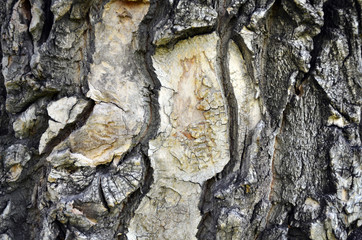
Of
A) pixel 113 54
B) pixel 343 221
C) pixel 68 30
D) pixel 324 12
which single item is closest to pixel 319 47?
pixel 324 12

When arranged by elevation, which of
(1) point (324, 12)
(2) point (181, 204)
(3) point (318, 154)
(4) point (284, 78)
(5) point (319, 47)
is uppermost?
(1) point (324, 12)

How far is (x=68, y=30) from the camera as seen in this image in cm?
141

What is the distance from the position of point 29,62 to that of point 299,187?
4.35 feet

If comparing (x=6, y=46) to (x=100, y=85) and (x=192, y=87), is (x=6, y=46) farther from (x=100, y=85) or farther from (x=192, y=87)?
(x=192, y=87)

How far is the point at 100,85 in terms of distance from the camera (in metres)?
1.44

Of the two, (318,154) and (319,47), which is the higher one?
(319,47)

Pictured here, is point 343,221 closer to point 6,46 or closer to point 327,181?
point 327,181

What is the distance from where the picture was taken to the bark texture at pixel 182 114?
1.42 metres

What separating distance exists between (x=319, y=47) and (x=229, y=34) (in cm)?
40

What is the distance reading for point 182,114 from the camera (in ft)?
4.78

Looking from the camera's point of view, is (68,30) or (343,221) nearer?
(68,30)

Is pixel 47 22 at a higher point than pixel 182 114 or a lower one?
higher

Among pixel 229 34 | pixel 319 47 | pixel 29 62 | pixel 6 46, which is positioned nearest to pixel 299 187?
pixel 319 47

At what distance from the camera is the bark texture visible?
1.42 m
